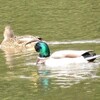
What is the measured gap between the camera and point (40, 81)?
16.9 meters

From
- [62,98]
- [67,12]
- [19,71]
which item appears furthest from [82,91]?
[67,12]

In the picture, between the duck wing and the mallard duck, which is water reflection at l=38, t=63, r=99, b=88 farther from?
the mallard duck

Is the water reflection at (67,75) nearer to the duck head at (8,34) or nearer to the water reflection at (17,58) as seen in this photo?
the water reflection at (17,58)

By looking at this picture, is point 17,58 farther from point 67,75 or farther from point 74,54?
point 67,75

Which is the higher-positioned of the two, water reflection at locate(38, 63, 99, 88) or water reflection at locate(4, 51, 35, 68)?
water reflection at locate(38, 63, 99, 88)

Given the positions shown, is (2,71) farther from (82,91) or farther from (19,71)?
(82,91)

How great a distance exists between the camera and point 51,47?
78.2 ft

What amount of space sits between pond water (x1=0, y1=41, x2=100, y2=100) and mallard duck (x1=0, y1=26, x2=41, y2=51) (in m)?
4.68

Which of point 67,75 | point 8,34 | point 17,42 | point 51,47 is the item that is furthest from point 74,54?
point 8,34

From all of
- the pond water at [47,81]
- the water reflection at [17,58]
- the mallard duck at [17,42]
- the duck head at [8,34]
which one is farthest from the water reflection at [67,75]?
the duck head at [8,34]

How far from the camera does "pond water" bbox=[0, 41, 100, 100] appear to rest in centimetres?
1507

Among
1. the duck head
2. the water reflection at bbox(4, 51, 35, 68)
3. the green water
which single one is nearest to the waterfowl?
the green water

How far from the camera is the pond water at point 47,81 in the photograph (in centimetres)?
1507

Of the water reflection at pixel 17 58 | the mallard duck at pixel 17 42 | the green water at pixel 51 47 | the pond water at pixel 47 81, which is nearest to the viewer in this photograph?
the pond water at pixel 47 81
